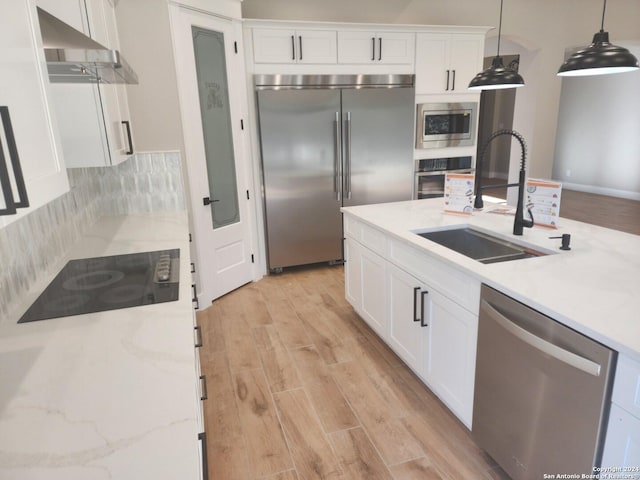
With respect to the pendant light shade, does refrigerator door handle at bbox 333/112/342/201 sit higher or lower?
lower

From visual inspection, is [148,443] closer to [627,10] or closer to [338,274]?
[338,274]

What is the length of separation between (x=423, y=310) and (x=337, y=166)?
2382 mm

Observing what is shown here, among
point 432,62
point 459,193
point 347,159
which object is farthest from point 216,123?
point 432,62

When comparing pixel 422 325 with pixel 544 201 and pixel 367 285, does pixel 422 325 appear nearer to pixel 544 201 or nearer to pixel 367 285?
pixel 367 285

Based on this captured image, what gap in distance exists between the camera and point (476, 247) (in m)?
2.37

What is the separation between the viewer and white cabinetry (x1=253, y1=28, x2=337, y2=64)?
12.5 feet

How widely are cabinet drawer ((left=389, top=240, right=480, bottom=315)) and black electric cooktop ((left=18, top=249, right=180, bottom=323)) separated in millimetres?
1207

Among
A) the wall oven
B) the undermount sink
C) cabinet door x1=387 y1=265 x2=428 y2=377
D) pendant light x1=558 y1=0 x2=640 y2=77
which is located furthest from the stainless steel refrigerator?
pendant light x1=558 y1=0 x2=640 y2=77

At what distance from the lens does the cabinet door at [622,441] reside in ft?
3.87

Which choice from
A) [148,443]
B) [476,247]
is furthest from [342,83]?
[148,443]

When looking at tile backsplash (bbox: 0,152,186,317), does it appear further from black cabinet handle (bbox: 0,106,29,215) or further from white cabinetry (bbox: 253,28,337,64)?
white cabinetry (bbox: 253,28,337,64)

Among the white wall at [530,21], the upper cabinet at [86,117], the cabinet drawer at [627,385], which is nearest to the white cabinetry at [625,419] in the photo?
the cabinet drawer at [627,385]

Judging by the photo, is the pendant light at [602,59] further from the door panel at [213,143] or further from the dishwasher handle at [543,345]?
the door panel at [213,143]

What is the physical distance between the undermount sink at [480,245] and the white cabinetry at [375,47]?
242 cm
